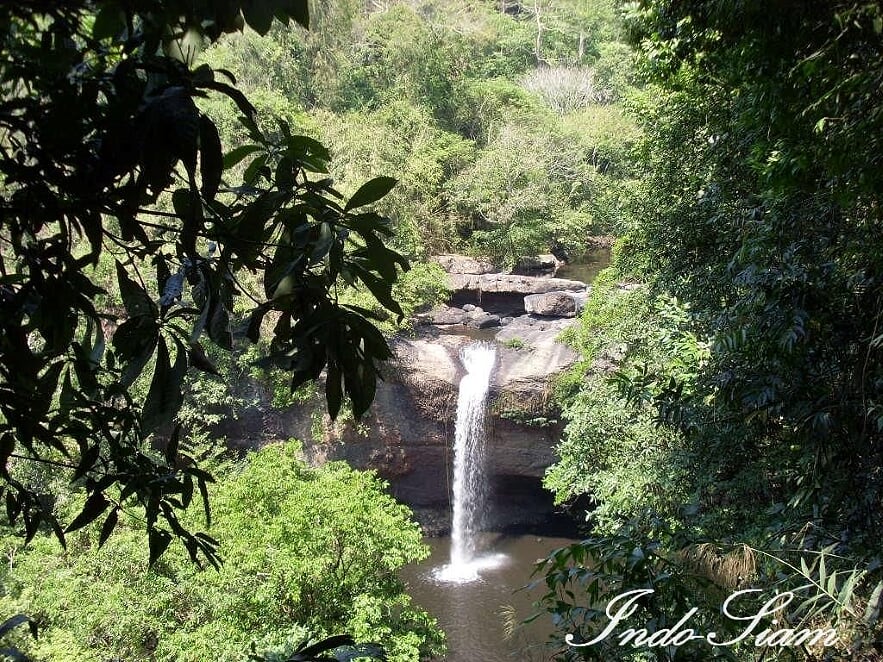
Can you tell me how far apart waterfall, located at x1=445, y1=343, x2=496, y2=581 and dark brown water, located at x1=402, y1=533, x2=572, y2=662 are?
27 cm

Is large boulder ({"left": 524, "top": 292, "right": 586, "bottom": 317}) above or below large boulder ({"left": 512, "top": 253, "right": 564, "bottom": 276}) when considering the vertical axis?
below

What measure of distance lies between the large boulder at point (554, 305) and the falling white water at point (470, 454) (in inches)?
99.7

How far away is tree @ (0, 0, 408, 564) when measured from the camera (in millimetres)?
760

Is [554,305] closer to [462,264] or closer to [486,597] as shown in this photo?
[462,264]

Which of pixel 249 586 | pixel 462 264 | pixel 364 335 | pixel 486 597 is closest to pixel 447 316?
pixel 462 264

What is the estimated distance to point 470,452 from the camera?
1176 cm

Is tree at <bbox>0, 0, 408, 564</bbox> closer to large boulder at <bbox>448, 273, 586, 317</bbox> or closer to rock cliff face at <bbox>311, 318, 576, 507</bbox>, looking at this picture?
rock cliff face at <bbox>311, 318, 576, 507</bbox>

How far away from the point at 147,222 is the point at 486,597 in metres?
9.76

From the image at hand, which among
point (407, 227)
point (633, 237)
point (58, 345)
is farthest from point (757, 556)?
point (407, 227)

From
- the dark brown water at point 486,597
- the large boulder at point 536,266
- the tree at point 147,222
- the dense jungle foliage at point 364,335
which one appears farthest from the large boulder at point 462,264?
the tree at point 147,222

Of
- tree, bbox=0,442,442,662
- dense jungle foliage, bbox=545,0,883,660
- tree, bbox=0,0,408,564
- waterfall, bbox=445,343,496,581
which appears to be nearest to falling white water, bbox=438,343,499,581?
waterfall, bbox=445,343,496,581

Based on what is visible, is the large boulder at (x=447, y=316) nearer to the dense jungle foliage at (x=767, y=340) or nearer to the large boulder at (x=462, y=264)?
the large boulder at (x=462, y=264)

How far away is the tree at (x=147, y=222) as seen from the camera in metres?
0.76

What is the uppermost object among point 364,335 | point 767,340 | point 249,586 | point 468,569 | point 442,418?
point 364,335
